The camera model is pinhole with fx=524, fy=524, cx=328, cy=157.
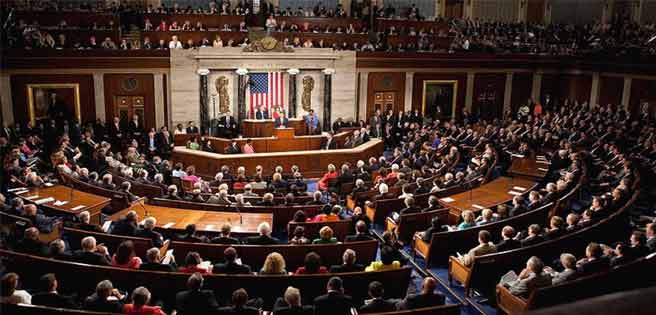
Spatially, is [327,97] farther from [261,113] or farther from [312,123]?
[261,113]

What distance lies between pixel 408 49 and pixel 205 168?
10.2 metres

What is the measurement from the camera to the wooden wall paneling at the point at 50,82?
16.2m

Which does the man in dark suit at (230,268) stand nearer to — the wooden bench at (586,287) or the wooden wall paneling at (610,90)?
the wooden bench at (586,287)

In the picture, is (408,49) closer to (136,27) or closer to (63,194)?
(136,27)

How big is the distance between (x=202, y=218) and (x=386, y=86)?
13.5 m

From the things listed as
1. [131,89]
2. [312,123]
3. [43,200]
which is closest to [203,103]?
[131,89]

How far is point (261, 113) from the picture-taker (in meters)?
18.5

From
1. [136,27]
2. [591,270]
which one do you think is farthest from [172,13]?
[591,270]

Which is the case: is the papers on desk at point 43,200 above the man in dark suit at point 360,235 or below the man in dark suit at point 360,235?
below

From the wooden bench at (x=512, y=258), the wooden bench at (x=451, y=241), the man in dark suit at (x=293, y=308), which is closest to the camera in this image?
the man in dark suit at (x=293, y=308)

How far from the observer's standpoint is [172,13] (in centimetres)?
1942

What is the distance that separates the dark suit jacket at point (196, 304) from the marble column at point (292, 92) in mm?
14375

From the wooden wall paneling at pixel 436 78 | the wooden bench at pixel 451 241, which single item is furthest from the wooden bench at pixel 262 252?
the wooden wall paneling at pixel 436 78

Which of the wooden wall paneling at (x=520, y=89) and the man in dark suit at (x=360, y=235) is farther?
the wooden wall paneling at (x=520, y=89)
